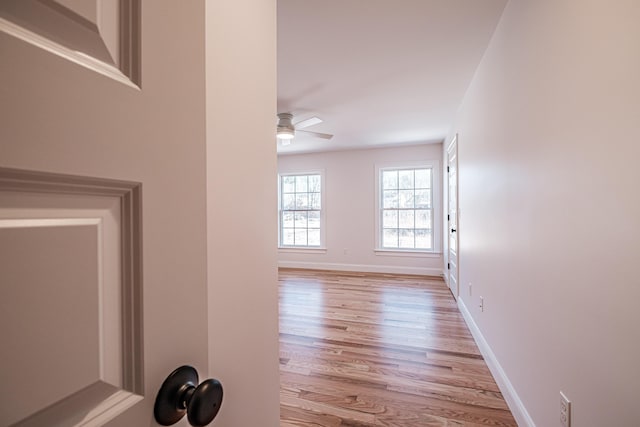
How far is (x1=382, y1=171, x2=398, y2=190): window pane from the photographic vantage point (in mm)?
5457

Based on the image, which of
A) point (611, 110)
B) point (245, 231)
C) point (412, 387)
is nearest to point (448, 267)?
point (412, 387)

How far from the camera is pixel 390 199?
5.47 m

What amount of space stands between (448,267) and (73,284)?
4.81 metres

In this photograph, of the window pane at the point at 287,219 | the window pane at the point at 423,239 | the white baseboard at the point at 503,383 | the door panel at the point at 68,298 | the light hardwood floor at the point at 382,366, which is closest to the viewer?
the door panel at the point at 68,298

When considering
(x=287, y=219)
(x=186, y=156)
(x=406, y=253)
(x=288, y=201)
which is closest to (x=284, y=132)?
(x=288, y=201)

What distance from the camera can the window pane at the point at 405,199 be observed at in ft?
17.6

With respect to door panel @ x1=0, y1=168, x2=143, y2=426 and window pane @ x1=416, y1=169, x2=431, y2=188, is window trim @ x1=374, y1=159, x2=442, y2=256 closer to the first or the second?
window pane @ x1=416, y1=169, x2=431, y2=188

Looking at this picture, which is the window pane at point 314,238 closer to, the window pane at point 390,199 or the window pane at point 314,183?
the window pane at point 314,183

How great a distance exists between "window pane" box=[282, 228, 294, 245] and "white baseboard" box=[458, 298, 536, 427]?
157 inches

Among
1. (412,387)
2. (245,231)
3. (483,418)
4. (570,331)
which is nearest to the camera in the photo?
(245,231)

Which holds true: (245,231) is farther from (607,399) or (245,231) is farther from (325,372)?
(325,372)

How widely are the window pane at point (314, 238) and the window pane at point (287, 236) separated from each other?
1.39 feet

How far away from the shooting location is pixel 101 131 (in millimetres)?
327

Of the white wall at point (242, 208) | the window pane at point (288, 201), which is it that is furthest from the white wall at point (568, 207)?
the window pane at point (288, 201)
